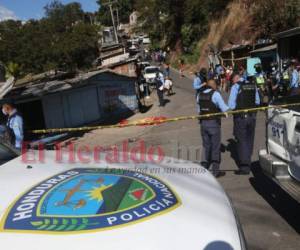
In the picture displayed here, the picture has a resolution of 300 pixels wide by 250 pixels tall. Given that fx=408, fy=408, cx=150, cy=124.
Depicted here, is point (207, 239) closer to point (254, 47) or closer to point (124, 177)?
point (124, 177)

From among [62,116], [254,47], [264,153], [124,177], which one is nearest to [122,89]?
[62,116]

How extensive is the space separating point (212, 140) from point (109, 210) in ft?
16.1

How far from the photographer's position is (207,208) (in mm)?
2592

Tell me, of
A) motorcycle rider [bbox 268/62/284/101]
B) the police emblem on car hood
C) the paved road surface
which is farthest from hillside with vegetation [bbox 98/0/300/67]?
the police emblem on car hood

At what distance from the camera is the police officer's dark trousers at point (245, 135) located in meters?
7.13

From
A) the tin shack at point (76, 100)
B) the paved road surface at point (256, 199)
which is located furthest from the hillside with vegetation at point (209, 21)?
the paved road surface at point (256, 199)

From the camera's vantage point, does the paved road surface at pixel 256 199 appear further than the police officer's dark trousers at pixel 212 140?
No

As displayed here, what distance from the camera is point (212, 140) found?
7066mm

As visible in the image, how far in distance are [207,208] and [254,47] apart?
2465cm

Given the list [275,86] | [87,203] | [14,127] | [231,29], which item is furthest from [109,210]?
[231,29]

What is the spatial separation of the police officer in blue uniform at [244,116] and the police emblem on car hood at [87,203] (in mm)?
4542

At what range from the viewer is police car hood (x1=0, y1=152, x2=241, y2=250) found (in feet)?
6.81

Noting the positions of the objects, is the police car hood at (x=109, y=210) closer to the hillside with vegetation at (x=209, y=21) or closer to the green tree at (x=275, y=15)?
the green tree at (x=275, y=15)

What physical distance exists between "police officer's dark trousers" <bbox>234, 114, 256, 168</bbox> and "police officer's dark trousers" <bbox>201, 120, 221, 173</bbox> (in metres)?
0.40
